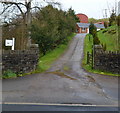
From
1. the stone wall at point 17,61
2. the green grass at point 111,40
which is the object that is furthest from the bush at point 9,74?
the green grass at point 111,40

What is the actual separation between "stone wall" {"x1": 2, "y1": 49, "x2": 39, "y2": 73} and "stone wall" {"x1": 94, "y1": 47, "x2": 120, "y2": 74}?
459 centimetres

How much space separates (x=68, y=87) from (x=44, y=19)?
14.5 meters

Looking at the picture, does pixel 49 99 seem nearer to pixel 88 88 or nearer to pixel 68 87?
pixel 68 87

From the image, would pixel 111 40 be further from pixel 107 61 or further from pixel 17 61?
pixel 17 61

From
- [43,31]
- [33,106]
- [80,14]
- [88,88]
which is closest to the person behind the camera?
[33,106]

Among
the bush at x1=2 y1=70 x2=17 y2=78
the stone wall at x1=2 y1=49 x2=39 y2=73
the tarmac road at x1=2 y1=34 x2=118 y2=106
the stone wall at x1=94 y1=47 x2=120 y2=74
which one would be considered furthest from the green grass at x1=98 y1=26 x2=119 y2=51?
the bush at x1=2 y1=70 x2=17 y2=78

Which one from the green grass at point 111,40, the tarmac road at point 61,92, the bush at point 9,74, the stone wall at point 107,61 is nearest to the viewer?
the tarmac road at point 61,92

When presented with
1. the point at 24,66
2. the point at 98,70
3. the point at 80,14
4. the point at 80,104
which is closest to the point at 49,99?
the point at 80,104

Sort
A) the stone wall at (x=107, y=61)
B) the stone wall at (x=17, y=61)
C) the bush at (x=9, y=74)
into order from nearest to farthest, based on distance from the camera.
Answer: the bush at (x=9, y=74) < the stone wall at (x=17, y=61) < the stone wall at (x=107, y=61)

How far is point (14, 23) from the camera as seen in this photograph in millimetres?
20719

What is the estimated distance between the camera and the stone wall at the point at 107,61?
32.9ft

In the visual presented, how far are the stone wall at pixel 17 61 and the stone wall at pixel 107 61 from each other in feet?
15.1

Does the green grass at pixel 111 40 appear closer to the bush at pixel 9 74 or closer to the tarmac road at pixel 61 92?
the tarmac road at pixel 61 92

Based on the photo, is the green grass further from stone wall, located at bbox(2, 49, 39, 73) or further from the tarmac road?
the tarmac road
